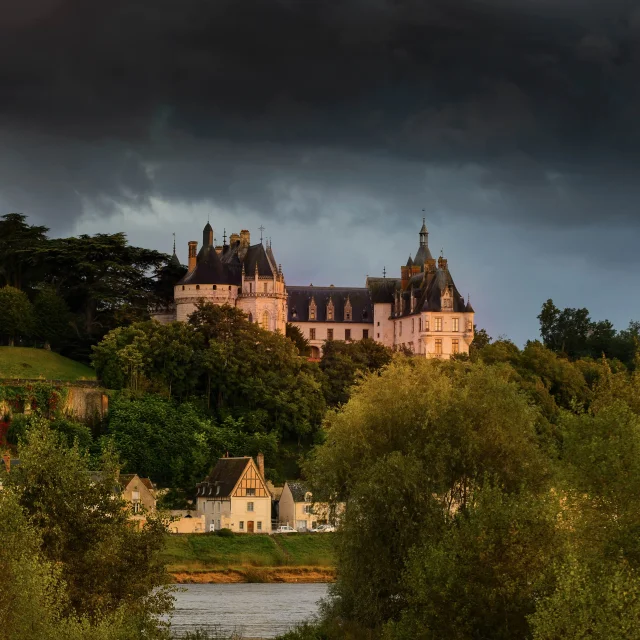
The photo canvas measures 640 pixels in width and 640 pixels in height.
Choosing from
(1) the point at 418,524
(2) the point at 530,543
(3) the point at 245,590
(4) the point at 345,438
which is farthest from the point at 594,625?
(3) the point at 245,590

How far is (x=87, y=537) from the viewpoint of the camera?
1651 inches

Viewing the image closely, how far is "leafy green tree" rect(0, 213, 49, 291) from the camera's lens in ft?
398

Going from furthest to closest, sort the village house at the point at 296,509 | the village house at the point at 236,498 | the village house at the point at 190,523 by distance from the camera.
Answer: the village house at the point at 296,509 → the village house at the point at 236,498 → the village house at the point at 190,523

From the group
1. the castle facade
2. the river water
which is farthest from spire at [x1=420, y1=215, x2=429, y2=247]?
the river water

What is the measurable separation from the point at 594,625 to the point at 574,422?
51.7 ft

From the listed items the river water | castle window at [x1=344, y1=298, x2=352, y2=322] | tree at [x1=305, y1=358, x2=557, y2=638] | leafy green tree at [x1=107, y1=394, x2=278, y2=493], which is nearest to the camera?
tree at [x1=305, y1=358, x2=557, y2=638]

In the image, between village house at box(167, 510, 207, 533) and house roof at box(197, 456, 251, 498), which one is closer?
village house at box(167, 510, 207, 533)

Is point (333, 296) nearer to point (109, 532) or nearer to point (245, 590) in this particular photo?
point (245, 590)

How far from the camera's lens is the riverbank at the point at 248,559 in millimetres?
84750

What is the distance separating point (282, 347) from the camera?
108 metres

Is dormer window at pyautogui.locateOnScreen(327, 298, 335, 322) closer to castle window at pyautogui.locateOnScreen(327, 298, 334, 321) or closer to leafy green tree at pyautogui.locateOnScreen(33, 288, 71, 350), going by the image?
castle window at pyautogui.locateOnScreen(327, 298, 334, 321)

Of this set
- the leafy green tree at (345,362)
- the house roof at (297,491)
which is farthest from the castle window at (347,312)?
the house roof at (297,491)

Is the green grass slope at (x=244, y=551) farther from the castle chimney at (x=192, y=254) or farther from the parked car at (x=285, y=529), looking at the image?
the castle chimney at (x=192, y=254)

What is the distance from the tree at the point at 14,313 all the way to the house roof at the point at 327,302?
1056 inches
